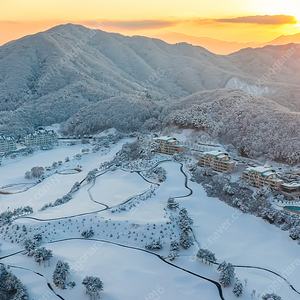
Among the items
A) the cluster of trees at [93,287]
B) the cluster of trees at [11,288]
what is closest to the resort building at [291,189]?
the cluster of trees at [93,287]

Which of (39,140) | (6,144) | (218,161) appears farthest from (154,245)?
(39,140)

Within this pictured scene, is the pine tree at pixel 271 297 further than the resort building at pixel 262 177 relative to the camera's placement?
No

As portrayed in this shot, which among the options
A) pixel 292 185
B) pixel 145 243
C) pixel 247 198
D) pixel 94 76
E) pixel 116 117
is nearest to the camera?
pixel 145 243

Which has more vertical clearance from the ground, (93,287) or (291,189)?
(93,287)

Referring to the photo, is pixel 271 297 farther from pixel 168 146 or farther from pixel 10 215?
pixel 168 146

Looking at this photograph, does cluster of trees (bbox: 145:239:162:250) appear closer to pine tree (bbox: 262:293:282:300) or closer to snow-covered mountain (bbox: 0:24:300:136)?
pine tree (bbox: 262:293:282:300)

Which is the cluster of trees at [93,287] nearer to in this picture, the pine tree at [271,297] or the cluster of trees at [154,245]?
the cluster of trees at [154,245]

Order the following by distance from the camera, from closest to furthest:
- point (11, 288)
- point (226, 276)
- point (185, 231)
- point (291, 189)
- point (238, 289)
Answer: point (238, 289)
point (11, 288)
point (226, 276)
point (185, 231)
point (291, 189)

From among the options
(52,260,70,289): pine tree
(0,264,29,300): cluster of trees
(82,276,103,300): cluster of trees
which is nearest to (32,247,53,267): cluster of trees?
(0,264,29,300): cluster of trees
